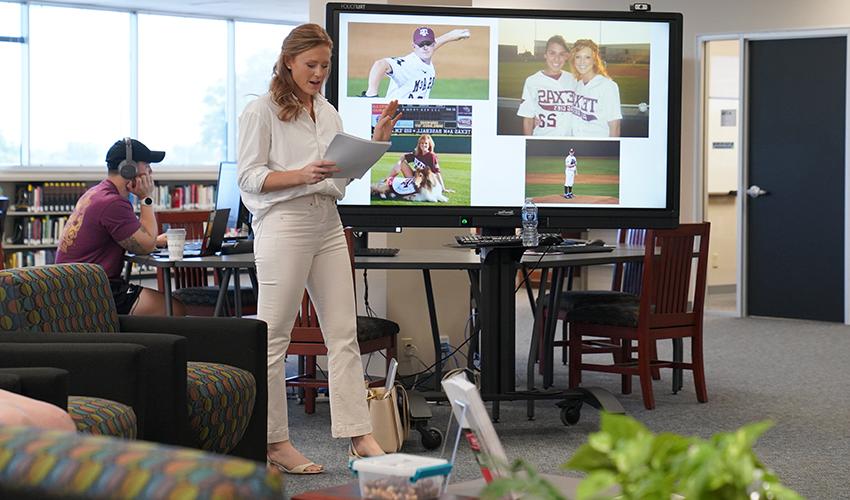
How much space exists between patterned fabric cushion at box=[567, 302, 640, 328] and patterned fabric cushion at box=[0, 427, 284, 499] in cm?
433

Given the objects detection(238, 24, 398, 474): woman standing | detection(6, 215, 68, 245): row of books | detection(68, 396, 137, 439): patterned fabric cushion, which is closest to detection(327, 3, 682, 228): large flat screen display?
detection(238, 24, 398, 474): woman standing

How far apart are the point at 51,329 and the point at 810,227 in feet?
22.7

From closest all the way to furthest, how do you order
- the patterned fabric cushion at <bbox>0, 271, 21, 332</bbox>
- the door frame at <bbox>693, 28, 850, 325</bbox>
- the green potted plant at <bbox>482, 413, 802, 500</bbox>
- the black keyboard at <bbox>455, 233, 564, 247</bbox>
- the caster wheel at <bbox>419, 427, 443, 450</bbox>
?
the green potted plant at <bbox>482, 413, 802, 500</bbox>
the patterned fabric cushion at <bbox>0, 271, 21, 332</bbox>
the caster wheel at <bbox>419, 427, 443, 450</bbox>
the black keyboard at <bbox>455, 233, 564, 247</bbox>
the door frame at <bbox>693, 28, 850, 325</bbox>

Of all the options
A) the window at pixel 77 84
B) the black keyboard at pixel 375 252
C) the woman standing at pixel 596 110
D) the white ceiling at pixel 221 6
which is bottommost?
the black keyboard at pixel 375 252

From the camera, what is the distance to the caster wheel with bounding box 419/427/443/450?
4.59 m

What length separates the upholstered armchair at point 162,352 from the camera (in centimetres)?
311

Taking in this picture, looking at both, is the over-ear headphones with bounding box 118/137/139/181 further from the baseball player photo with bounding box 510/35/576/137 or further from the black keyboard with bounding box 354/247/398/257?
the baseball player photo with bounding box 510/35/576/137

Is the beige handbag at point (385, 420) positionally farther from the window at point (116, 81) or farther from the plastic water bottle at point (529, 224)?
the window at point (116, 81)

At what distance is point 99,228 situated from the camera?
5270 mm

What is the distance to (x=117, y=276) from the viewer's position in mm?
5402

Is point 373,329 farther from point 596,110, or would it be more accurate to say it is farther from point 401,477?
point 401,477

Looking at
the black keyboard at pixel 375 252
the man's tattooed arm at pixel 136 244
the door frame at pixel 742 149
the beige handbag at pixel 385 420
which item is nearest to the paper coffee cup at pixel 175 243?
the man's tattooed arm at pixel 136 244

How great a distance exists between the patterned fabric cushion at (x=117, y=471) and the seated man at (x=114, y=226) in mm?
4086

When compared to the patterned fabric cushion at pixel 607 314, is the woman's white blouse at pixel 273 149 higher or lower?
higher
